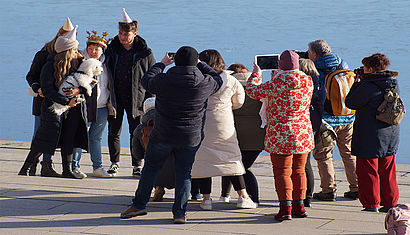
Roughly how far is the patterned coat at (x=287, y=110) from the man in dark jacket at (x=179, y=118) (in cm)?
43

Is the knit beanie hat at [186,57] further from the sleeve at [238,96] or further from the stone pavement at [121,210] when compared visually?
the stone pavement at [121,210]

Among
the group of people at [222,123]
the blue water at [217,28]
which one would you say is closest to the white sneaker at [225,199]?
the group of people at [222,123]

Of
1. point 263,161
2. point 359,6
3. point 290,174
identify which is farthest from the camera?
point 359,6

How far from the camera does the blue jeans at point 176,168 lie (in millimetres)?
5965

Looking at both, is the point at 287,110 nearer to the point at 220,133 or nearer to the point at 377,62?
the point at 220,133

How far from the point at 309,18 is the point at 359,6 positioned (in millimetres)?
3783

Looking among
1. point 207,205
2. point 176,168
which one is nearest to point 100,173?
point 207,205

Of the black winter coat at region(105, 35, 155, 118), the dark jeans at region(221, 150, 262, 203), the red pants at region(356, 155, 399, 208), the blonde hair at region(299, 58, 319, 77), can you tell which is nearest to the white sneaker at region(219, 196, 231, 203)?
the dark jeans at region(221, 150, 262, 203)

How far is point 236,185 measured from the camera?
657 centimetres

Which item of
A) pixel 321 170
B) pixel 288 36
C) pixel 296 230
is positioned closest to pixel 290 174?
pixel 296 230

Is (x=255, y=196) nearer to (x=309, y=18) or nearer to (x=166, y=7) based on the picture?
(x=309, y=18)

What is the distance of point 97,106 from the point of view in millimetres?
8125

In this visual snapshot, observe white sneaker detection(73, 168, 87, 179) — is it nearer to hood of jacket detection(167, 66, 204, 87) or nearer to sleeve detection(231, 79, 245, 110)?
sleeve detection(231, 79, 245, 110)

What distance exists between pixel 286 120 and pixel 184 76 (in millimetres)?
926
